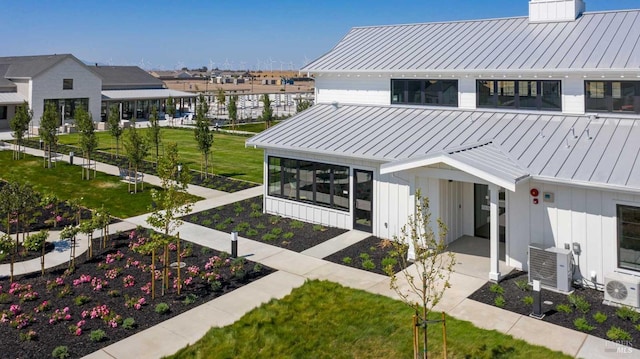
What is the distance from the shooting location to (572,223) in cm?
1316

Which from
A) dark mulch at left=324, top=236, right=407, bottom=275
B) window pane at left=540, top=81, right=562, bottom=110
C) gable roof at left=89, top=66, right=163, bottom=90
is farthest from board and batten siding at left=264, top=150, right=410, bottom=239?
gable roof at left=89, top=66, right=163, bottom=90

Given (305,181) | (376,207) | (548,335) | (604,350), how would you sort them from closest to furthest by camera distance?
(604,350)
(548,335)
(376,207)
(305,181)

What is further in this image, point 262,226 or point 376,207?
point 262,226

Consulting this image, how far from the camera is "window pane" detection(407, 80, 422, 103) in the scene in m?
20.8

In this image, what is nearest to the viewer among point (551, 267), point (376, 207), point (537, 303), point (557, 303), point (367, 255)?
point (537, 303)

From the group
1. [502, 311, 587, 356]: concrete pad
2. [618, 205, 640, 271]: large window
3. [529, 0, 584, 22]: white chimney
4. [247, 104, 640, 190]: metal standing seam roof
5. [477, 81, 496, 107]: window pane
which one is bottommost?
[502, 311, 587, 356]: concrete pad

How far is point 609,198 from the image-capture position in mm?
12508

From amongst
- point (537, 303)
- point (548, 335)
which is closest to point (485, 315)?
point (537, 303)

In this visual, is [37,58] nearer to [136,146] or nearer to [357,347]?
[136,146]

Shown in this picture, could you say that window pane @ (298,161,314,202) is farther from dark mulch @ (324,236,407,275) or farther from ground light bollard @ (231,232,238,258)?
ground light bollard @ (231,232,238,258)

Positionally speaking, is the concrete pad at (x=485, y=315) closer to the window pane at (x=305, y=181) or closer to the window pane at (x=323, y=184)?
the window pane at (x=323, y=184)

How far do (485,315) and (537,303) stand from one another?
1231 mm

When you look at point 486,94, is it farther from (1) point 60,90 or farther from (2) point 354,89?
(1) point 60,90

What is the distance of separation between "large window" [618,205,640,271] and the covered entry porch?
8.52 ft
